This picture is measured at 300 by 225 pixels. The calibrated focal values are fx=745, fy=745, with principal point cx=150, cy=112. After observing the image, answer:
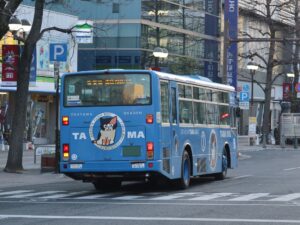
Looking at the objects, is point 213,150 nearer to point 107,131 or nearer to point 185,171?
point 185,171

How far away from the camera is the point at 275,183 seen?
23062 mm

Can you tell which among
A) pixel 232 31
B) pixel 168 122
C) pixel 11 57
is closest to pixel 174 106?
pixel 168 122

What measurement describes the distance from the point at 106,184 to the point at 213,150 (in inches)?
162

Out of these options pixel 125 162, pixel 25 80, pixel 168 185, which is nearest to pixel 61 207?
pixel 125 162

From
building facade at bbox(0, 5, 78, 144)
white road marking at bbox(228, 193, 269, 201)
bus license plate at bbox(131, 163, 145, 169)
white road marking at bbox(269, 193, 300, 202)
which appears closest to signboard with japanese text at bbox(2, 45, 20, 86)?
bus license plate at bbox(131, 163, 145, 169)

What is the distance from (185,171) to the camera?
69.8 feet

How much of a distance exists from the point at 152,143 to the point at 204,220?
18.2 feet

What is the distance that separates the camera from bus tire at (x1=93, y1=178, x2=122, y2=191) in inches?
840

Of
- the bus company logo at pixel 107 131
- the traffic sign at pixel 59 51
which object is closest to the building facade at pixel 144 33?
the traffic sign at pixel 59 51

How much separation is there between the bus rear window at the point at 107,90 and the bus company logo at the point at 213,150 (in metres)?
5.01

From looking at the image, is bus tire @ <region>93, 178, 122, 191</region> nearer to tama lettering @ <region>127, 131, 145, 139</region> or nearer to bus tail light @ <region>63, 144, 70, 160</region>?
bus tail light @ <region>63, 144, 70, 160</region>

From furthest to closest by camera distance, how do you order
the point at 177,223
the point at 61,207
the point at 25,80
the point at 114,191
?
the point at 25,80
the point at 114,191
the point at 61,207
the point at 177,223

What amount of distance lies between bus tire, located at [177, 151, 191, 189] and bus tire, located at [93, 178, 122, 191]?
186 cm

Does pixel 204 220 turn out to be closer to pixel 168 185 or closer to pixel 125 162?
pixel 125 162
